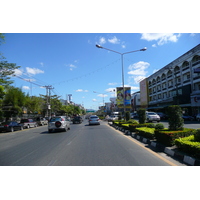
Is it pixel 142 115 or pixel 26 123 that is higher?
pixel 142 115

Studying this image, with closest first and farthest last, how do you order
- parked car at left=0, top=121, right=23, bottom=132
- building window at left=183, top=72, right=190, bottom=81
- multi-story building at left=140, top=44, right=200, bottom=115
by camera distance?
parked car at left=0, top=121, right=23, bottom=132, multi-story building at left=140, top=44, right=200, bottom=115, building window at left=183, top=72, right=190, bottom=81

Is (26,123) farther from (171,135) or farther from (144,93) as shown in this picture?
(144,93)

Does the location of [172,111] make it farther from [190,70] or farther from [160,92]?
[160,92]

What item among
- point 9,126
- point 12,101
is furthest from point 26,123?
point 9,126

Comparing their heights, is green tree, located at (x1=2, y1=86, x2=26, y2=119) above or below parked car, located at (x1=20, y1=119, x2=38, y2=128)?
above

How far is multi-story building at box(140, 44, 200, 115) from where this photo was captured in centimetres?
3391

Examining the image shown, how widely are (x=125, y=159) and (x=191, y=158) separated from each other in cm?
211

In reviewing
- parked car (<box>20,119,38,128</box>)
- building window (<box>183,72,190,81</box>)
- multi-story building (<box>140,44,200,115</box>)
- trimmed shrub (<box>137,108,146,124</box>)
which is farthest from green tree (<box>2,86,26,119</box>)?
building window (<box>183,72,190,81</box>)

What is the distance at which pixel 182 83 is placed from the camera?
1559 inches

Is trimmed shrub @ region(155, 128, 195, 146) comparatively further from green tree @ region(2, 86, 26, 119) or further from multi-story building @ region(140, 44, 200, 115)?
multi-story building @ region(140, 44, 200, 115)

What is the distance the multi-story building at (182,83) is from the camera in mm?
33906

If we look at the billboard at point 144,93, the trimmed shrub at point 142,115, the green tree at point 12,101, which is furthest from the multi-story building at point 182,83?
the green tree at point 12,101

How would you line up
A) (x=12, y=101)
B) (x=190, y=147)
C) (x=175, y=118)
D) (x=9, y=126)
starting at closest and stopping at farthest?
(x=190, y=147)
(x=175, y=118)
(x=9, y=126)
(x=12, y=101)

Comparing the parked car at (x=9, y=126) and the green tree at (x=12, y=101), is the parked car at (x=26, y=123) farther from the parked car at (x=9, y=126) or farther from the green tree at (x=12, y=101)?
the parked car at (x=9, y=126)
